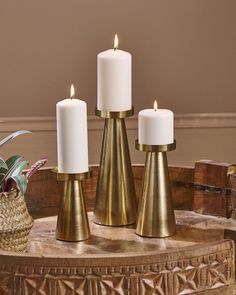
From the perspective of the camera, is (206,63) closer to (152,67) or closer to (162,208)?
(152,67)

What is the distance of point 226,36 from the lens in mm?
2881

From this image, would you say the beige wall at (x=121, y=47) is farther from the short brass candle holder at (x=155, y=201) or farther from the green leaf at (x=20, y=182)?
the green leaf at (x=20, y=182)

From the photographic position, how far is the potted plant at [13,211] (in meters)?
1.32

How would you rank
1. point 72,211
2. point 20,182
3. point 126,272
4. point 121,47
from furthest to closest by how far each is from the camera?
1. point 121,47
2. point 72,211
3. point 20,182
4. point 126,272

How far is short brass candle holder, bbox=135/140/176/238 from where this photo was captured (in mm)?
1449

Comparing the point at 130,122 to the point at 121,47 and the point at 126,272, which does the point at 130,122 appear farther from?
the point at 126,272

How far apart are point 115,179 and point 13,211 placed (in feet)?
0.85

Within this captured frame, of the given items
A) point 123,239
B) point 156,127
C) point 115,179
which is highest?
point 156,127

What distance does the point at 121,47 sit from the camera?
9.25 ft

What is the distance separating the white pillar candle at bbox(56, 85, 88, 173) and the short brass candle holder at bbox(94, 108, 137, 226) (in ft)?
0.35

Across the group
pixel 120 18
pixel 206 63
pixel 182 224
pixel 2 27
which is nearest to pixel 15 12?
pixel 2 27

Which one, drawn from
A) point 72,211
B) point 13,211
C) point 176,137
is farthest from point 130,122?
point 13,211

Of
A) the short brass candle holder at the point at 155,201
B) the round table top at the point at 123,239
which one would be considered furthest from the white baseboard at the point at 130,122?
the short brass candle holder at the point at 155,201

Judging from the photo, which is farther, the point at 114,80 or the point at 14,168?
the point at 114,80
